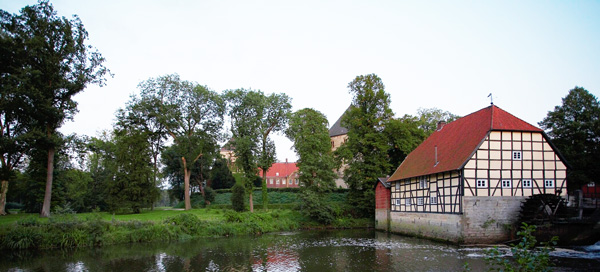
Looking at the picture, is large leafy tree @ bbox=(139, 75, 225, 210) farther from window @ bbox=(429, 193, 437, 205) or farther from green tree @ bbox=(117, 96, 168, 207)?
window @ bbox=(429, 193, 437, 205)

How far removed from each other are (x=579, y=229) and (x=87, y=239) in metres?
26.1

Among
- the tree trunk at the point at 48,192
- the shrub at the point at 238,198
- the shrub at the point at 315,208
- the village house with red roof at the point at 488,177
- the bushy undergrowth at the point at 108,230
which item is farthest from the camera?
the shrub at the point at 238,198

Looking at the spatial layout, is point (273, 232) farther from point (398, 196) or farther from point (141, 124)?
point (141, 124)

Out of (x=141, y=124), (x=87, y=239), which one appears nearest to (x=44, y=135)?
(x=87, y=239)

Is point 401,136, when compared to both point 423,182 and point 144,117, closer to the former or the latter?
point 423,182

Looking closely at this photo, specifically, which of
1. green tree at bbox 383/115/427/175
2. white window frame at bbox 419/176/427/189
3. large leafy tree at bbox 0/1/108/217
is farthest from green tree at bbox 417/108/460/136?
large leafy tree at bbox 0/1/108/217

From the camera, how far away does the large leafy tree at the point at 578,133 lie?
3117 cm

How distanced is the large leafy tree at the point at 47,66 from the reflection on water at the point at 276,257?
10261mm

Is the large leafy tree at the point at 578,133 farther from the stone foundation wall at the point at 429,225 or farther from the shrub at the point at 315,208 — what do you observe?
the shrub at the point at 315,208

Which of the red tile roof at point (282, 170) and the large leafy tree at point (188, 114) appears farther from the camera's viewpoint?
the red tile roof at point (282, 170)

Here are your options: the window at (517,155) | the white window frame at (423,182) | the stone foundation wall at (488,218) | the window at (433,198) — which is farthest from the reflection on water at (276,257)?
the window at (517,155)

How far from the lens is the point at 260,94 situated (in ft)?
127

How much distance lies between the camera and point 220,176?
5497 centimetres

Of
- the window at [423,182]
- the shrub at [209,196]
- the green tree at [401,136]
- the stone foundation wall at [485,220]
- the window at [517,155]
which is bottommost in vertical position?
the shrub at [209,196]
